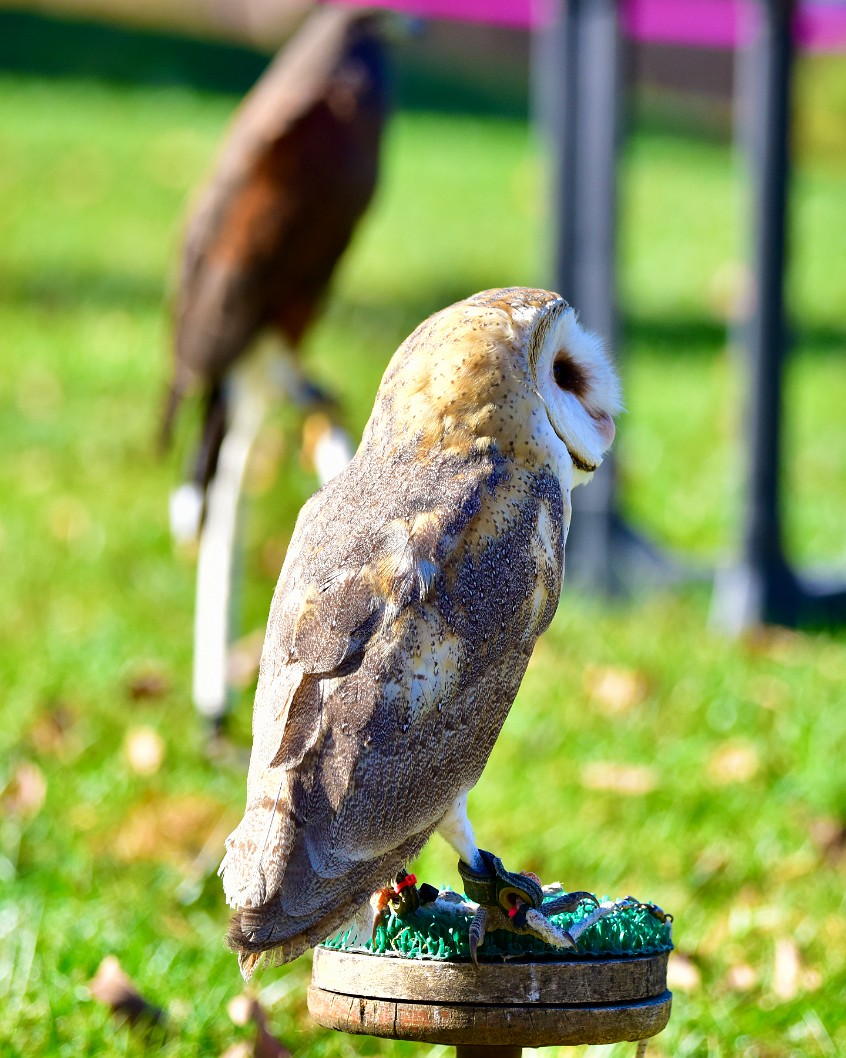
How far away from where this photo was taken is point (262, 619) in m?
4.97

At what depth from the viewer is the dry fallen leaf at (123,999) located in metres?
2.72

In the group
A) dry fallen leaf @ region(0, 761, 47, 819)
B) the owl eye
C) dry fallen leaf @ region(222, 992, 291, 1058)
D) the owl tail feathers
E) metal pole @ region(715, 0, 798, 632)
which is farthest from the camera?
metal pole @ region(715, 0, 798, 632)

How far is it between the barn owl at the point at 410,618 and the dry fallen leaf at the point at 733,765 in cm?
207

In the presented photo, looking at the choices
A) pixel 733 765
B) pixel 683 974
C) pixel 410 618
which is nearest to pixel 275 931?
pixel 410 618

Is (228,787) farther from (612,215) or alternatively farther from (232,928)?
(612,215)

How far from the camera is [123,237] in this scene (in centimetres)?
890

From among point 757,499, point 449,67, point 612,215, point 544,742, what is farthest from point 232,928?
point 449,67

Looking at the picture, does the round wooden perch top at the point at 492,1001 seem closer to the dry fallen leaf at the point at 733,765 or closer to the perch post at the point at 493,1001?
the perch post at the point at 493,1001

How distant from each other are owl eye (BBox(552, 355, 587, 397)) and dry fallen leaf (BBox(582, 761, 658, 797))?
6.29 feet

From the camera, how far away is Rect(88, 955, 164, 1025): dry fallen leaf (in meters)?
2.72

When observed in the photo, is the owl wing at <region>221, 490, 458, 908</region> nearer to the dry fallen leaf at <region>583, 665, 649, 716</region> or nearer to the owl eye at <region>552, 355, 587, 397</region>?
the owl eye at <region>552, 355, 587, 397</region>

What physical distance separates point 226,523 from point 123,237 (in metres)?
5.31

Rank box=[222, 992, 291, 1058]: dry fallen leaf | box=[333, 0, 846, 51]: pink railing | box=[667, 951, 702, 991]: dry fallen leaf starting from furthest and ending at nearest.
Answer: box=[333, 0, 846, 51]: pink railing → box=[667, 951, 702, 991]: dry fallen leaf → box=[222, 992, 291, 1058]: dry fallen leaf

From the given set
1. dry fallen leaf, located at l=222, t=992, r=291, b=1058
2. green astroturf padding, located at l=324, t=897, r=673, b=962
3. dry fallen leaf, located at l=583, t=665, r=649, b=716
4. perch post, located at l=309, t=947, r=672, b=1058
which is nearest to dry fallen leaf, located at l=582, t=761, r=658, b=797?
dry fallen leaf, located at l=583, t=665, r=649, b=716
